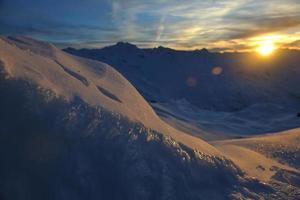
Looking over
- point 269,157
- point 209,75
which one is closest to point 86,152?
point 269,157

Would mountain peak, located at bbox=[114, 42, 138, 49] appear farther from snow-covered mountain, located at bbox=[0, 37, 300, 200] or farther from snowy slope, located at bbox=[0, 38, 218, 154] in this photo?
snow-covered mountain, located at bbox=[0, 37, 300, 200]

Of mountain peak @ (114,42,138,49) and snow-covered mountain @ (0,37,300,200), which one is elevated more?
mountain peak @ (114,42,138,49)

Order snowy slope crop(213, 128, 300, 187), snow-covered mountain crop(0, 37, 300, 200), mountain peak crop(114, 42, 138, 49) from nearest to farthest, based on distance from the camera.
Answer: snow-covered mountain crop(0, 37, 300, 200), snowy slope crop(213, 128, 300, 187), mountain peak crop(114, 42, 138, 49)

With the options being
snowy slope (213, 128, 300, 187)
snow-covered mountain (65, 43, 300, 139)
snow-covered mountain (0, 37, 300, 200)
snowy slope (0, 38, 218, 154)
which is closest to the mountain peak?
snow-covered mountain (65, 43, 300, 139)

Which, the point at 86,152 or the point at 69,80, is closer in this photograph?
the point at 86,152

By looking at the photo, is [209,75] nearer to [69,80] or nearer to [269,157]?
[269,157]

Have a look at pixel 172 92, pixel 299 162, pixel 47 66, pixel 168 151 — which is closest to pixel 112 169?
pixel 168 151

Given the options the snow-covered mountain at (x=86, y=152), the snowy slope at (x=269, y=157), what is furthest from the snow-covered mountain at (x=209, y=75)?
the snow-covered mountain at (x=86, y=152)

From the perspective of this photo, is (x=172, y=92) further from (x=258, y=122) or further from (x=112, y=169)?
(x=112, y=169)

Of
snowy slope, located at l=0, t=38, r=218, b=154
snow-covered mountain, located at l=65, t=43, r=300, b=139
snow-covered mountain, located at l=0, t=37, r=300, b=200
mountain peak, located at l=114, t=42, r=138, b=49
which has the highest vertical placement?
mountain peak, located at l=114, t=42, r=138, b=49
